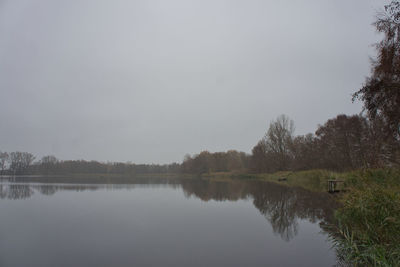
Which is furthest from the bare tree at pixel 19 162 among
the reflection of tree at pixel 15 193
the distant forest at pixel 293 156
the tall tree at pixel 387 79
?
the tall tree at pixel 387 79

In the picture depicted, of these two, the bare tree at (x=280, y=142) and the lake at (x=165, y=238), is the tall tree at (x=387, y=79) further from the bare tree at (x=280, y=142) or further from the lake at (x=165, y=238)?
the bare tree at (x=280, y=142)

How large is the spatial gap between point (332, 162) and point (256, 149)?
23365 millimetres

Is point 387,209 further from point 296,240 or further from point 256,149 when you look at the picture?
point 256,149

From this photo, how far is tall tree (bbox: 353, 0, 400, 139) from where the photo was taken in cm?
592

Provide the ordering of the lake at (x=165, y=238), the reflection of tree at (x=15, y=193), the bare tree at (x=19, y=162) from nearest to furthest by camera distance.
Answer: the lake at (x=165, y=238), the reflection of tree at (x=15, y=193), the bare tree at (x=19, y=162)

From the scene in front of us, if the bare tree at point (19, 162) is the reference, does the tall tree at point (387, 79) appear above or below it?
above

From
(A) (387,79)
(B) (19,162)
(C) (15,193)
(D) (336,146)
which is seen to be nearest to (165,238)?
(A) (387,79)

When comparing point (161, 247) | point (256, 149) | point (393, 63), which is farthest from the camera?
point (256, 149)

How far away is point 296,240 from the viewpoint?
6230 mm

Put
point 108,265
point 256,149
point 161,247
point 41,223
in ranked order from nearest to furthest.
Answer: point 108,265
point 161,247
point 41,223
point 256,149

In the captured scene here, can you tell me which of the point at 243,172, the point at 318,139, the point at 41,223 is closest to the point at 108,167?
the point at 243,172

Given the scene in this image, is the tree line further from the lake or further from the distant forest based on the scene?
the lake

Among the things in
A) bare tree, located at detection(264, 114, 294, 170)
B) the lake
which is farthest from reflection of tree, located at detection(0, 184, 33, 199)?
bare tree, located at detection(264, 114, 294, 170)

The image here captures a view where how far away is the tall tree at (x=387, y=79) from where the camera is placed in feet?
19.4
